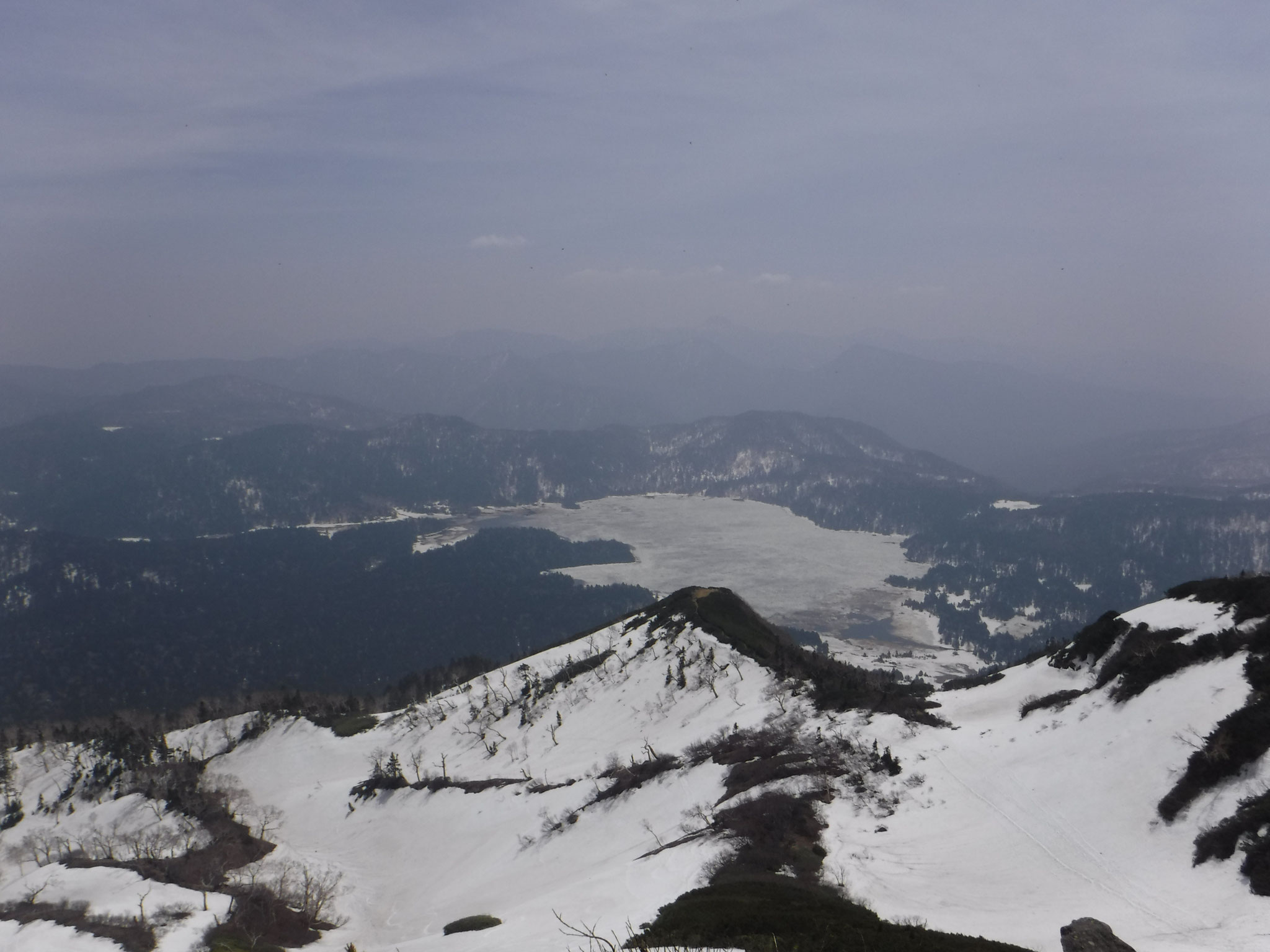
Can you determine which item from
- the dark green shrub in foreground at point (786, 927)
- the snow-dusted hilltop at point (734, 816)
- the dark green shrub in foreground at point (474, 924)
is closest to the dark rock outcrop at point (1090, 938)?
the dark green shrub in foreground at point (786, 927)

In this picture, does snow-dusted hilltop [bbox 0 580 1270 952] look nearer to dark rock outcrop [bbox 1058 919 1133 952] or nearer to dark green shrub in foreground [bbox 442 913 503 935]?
dark green shrub in foreground [bbox 442 913 503 935]

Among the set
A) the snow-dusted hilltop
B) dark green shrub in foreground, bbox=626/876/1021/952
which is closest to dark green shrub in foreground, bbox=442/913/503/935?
the snow-dusted hilltop

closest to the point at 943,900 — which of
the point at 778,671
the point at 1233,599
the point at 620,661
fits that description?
the point at 1233,599

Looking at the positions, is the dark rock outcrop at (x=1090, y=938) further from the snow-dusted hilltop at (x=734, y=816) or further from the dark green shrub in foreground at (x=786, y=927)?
the snow-dusted hilltop at (x=734, y=816)

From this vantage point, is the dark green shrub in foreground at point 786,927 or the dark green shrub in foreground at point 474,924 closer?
the dark green shrub in foreground at point 786,927

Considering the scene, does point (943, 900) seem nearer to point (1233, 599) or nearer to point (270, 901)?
point (1233, 599)

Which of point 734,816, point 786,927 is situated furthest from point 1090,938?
point 734,816
